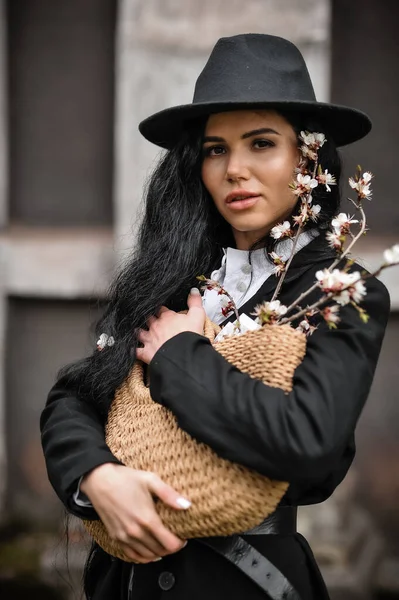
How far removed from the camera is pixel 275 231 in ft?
6.49

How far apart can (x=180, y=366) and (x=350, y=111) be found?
808 millimetres

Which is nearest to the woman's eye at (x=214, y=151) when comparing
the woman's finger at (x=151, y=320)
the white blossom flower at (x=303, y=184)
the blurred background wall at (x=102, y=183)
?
the white blossom flower at (x=303, y=184)

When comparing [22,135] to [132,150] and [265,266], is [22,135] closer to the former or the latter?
[132,150]

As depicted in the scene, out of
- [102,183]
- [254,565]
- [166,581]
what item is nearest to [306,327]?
[254,565]

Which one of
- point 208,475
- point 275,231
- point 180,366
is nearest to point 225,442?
point 208,475

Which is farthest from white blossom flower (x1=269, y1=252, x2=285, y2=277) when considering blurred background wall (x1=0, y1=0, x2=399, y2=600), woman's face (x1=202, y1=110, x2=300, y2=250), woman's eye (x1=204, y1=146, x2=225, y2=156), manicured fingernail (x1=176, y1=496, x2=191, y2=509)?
blurred background wall (x1=0, y1=0, x2=399, y2=600)

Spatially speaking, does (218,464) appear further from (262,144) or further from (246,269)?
(262,144)

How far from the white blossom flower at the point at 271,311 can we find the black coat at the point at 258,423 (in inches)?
3.7

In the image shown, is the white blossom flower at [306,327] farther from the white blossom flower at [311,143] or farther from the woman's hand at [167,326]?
the white blossom flower at [311,143]

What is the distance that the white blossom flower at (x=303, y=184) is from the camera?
1942mm

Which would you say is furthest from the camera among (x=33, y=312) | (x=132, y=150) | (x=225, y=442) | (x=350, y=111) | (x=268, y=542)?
(x=33, y=312)

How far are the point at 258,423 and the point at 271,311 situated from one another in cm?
27

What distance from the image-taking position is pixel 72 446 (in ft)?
6.19

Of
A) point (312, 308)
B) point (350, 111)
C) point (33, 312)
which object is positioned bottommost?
point (33, 312)
